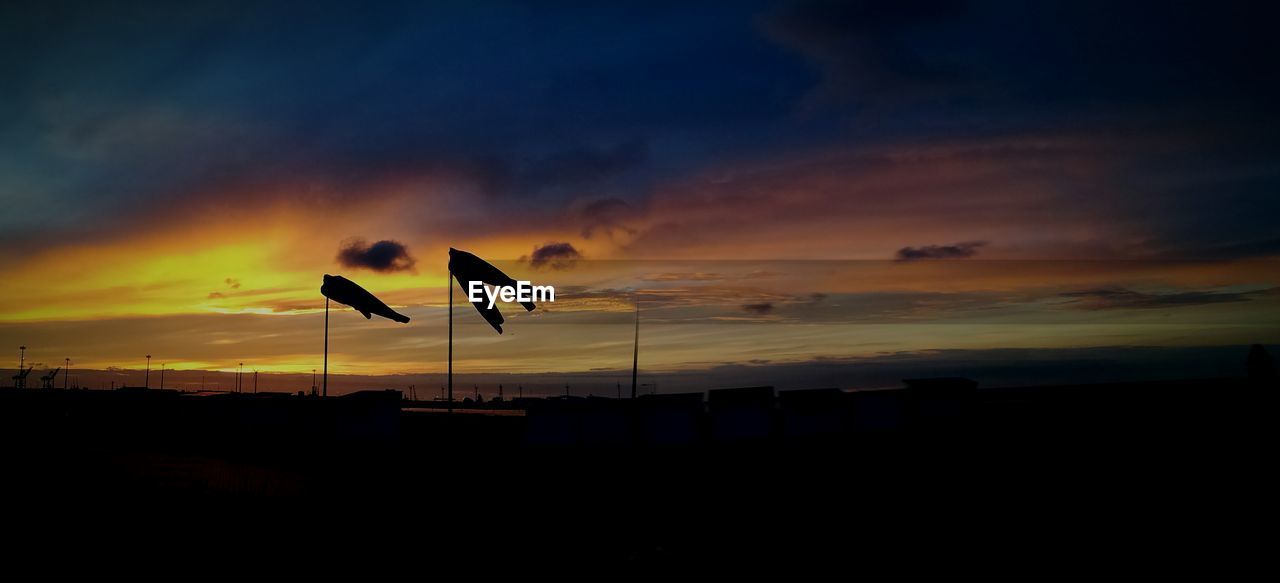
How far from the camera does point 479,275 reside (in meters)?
30.5

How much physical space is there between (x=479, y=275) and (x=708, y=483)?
15.6 metres

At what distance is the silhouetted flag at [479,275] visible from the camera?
3000 cm

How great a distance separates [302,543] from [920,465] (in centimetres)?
1632

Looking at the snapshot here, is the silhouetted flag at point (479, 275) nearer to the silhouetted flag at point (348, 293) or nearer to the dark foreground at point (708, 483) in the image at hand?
the dark foreground at point (708, 483)

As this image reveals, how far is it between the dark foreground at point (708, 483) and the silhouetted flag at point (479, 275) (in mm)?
5187

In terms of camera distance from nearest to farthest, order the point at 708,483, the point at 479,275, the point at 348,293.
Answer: the point at 708,483 < the point at 479,275 < the point at 348,293

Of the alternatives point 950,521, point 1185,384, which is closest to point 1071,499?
point 950,521

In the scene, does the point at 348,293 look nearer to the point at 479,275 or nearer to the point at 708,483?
the point at 479,275

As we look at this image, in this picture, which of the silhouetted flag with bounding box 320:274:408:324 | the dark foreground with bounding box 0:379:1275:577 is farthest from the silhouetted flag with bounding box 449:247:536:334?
the silhouetted flag with bounding box 320:274:408:324

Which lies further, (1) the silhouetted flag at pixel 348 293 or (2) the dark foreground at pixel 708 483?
(1) the silhouetted flag at pixel 348 293

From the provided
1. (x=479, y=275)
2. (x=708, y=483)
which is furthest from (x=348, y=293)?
(x=708, y=483)

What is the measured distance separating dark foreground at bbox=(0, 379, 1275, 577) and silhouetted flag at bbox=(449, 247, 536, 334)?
5187 millimetres

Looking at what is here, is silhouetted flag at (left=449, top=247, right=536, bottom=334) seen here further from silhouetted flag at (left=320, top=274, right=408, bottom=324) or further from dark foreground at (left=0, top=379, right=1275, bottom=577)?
silhouetted flag at (left=320, top=274, right=408, bottom=324)

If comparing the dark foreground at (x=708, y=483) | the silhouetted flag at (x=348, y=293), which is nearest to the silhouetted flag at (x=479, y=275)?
the dark foreground at (x=708, y=483)
